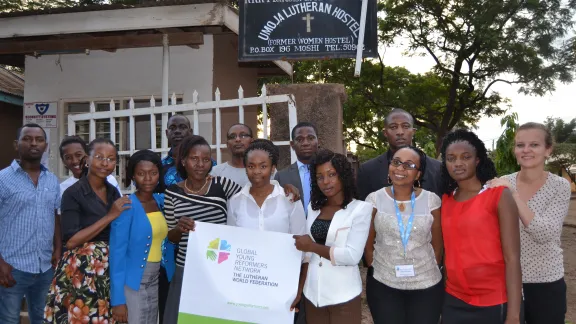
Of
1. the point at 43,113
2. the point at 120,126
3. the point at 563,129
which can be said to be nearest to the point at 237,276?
the point at 120,126

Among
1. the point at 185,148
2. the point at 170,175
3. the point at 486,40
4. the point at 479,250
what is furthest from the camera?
the point at 486,40

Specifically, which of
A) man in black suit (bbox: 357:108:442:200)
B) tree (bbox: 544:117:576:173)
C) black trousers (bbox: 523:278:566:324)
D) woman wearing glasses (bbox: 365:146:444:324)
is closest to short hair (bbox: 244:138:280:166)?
woman wearing glasses (bbox: 365:146:444:324)

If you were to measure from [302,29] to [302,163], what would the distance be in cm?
248

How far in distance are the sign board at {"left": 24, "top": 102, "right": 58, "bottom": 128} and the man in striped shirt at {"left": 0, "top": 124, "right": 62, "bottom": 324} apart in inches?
190

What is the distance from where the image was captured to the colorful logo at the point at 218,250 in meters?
3.30

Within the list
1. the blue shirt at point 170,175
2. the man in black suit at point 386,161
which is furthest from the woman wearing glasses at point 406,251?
the blue shirt at point 170,175

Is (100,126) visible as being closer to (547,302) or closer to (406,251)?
(406,251)

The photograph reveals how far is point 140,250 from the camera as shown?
3.33 meters

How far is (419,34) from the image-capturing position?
56.0 ft

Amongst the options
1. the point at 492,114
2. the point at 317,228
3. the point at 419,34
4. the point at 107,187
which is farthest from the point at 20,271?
the point at 492,114

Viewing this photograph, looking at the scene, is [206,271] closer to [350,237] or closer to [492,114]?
[350,237]

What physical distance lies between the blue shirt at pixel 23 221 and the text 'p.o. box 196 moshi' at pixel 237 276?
4.46ft

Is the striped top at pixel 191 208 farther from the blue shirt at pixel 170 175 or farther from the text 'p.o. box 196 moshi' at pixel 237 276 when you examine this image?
the blue shirt at pixel 170 175

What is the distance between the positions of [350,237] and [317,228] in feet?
0.80
